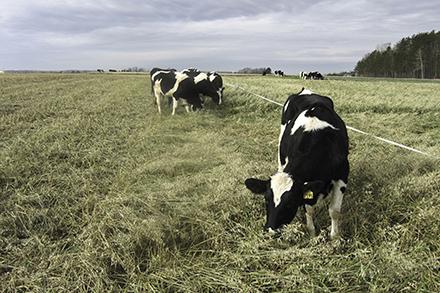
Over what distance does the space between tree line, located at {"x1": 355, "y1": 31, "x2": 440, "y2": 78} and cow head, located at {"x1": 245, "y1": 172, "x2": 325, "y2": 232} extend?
85.2 meters

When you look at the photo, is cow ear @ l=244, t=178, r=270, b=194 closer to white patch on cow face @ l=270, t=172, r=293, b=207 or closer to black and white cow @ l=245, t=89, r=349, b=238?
black and white cow @ l=245, t=89, r=349, b=238

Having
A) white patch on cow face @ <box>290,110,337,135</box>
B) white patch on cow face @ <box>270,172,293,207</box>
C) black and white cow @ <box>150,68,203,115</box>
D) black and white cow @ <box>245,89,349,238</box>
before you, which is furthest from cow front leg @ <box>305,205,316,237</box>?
black and white cow @ <box>150,68,203,115</box>

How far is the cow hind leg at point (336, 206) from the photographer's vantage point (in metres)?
4.62

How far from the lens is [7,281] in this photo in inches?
152

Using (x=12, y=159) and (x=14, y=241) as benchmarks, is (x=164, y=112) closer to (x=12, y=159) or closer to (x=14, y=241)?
(x=12, y=159)

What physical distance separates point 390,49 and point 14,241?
97434 mm

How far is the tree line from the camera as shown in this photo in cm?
8038

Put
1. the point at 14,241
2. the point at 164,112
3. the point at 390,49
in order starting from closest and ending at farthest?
the point at 14,241 → the point at 164,112 → the point at 390,49

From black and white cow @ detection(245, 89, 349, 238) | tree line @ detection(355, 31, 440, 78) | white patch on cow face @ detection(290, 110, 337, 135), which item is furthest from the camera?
tree line @ detection(355, 31, 440, 78)

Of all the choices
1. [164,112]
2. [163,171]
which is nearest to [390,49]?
[164,112]

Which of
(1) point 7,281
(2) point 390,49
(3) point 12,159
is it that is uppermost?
(2) point 390,49

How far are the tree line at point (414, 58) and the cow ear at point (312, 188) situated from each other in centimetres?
8518

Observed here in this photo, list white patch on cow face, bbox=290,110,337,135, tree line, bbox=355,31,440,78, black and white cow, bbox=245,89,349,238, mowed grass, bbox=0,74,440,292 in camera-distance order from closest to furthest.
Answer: mowed grass, bbox=0,74,440,292 → black and white cow, bbox=245,89,349,238 → white patch on cow face, bbox=290,110,337,135 → tree line, bbox=355,31,440,78

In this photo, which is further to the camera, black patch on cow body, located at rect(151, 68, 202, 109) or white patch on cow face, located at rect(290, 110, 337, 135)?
black patch on cow body, located at rect(151, 68, 202, 109)
